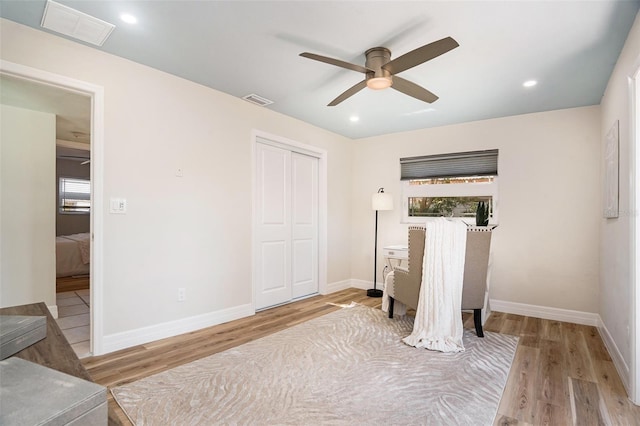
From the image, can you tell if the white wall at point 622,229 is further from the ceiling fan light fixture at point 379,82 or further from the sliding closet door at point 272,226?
the sliding closet door at point 272,226

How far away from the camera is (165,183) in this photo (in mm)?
2963

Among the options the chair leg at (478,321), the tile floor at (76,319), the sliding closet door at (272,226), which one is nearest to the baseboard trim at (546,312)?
the chair leg at (478,321)

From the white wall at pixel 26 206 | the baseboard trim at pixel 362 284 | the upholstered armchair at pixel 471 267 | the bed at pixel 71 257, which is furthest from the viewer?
the bed at pixel 71 257

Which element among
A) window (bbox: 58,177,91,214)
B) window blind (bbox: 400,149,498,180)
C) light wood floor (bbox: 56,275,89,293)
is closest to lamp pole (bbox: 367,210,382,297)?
window blind (bbox: 400,149,498,180)

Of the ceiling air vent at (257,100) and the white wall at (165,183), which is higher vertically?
the ceiling air vent at (257,100)

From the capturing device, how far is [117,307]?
266cm

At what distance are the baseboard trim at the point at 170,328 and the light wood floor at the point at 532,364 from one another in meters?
0.07

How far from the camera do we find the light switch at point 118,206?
2.63 meters

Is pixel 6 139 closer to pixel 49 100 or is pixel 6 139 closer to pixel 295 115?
pixel 49 100

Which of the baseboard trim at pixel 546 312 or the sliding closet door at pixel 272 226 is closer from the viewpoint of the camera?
the baseboard trim at pixel 546 312

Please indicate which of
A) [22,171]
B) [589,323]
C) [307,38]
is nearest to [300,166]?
[307,38]

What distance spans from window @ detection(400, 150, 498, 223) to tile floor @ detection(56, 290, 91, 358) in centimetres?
400

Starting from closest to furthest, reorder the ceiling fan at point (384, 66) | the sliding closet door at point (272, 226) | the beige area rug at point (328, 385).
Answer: the beige area rug at point (328, 385) → the ceiling fan at point (384, 66) → the sliding closet door at point (272, 226)

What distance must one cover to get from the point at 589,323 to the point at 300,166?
12.4 ft
